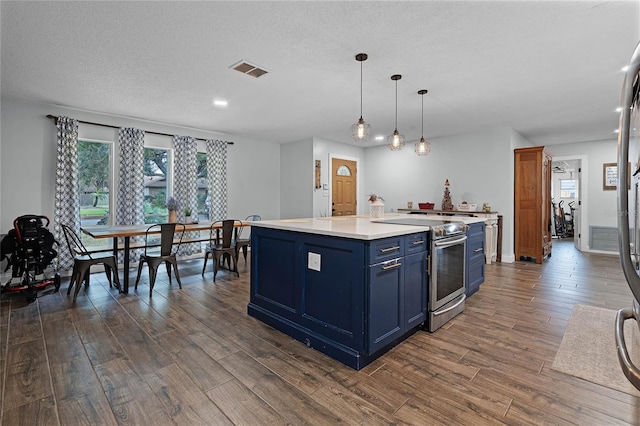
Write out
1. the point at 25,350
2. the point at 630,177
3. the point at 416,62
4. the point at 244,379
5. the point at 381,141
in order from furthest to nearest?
the point at 381,141 → the point at 416,62 → the point at 25,350 → the point at 244,379 → the point at 630,177

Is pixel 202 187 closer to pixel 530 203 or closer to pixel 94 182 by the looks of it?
pixel 94 182

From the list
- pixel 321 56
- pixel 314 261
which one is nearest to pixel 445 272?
pixel 314 261

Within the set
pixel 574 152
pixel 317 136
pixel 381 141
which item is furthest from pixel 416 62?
pixel 574 152

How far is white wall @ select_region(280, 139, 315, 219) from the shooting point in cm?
680

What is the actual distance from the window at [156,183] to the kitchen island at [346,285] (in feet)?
11.8

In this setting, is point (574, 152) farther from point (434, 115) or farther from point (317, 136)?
point (317, 136)

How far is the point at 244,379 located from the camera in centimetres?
200

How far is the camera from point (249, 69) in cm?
319

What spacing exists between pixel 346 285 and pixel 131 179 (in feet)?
14.5

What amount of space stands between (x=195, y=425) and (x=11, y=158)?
466 cm

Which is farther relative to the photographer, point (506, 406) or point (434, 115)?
point (434, 115)

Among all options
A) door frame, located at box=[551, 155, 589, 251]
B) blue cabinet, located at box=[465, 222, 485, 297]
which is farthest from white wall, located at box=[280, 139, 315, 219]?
door frame, located at box=[551, 155, 589, 251]

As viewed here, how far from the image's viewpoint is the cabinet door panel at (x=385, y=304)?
2.15 meters

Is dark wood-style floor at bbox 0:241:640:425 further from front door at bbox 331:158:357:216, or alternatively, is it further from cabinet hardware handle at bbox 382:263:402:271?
front door at bbox 331:158:357:216
